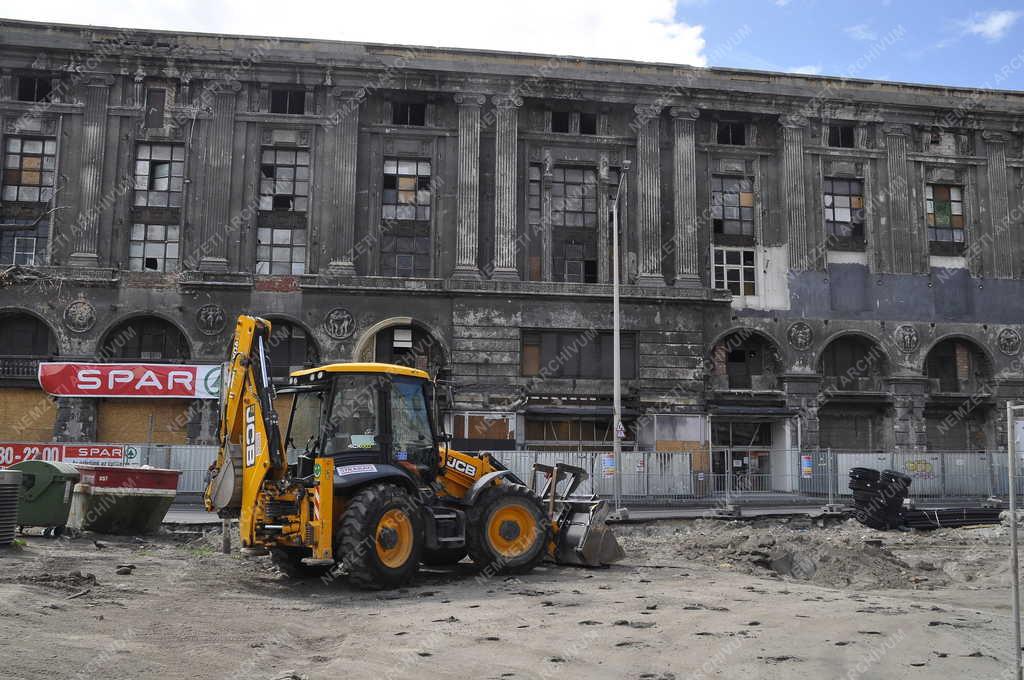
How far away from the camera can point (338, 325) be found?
3506cm

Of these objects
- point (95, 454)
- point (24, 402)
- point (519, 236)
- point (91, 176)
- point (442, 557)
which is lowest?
point (442, 557)

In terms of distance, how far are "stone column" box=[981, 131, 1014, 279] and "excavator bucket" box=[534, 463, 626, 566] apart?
33037mm

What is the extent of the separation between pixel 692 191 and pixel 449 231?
35.1 feet

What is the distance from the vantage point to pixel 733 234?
3922cm

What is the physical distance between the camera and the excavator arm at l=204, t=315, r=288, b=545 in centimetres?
1209

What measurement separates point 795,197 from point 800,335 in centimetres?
624

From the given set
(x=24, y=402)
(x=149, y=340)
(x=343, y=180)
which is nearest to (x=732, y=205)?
(x=343, y=180)

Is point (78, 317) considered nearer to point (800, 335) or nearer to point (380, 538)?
point (380, 538)

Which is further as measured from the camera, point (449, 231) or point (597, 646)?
point (449, 231)

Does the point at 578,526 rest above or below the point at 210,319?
below

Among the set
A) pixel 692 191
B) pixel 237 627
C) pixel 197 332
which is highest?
pixel 692 191

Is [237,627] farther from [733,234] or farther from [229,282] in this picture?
[733,234]

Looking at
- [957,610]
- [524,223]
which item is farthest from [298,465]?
[524,223]

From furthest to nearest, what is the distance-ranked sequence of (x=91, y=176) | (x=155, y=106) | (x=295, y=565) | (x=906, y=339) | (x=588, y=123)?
(x=588, y=123) < (x=906, y=339) < (x=155, y=106) < (x=91, y=176) < (x=295, y=565)
